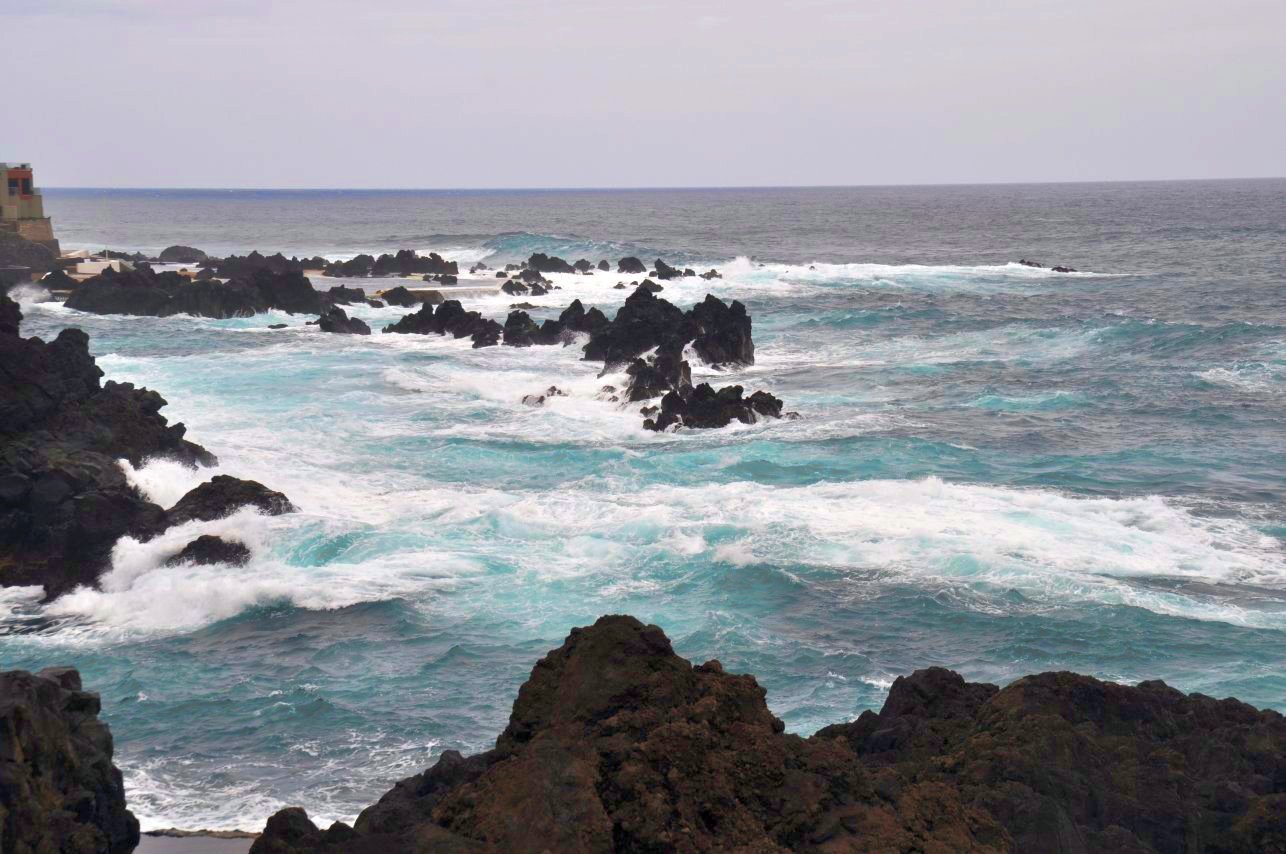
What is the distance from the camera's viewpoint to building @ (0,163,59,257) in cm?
7019

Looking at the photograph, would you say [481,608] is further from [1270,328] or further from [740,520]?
[1270,328]

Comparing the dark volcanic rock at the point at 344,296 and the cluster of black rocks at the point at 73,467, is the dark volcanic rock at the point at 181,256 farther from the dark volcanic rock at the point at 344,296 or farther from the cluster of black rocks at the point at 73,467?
the cluster of black rocks at the point at 73,467

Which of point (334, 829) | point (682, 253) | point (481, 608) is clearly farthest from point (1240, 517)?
point (682, 253)

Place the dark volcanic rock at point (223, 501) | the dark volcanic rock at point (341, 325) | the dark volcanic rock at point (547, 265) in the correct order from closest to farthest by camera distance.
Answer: the dark volcanic rock at point (223, 501) < the dark volcanic rock at point (341, 325) < the dark volcanic rock at point (547, 265)

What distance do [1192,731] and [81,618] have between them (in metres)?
15.1

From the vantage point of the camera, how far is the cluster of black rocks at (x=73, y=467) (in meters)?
20.2

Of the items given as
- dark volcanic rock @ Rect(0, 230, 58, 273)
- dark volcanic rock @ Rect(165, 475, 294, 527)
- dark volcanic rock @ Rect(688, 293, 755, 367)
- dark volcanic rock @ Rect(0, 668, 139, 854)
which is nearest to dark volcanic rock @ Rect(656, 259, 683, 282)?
dark volcanic rock @ Rect(688, 293, 755, 367)

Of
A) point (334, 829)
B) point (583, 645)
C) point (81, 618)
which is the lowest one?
point (81, 618)

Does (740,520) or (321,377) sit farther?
(321,377)

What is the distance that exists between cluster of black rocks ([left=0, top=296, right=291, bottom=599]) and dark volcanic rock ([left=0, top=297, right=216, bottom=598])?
18mm

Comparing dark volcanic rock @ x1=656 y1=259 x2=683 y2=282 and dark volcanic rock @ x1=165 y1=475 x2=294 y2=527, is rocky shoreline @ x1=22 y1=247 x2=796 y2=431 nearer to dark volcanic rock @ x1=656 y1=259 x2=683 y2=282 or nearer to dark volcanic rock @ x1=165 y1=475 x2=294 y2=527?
dark volcanic rock @ x1=656 y1=259 x2=683 y2=282

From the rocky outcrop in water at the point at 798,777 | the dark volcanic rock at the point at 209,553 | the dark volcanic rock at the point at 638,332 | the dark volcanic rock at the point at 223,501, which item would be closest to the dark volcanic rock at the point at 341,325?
the dark volcanic rock at the point at 638,332

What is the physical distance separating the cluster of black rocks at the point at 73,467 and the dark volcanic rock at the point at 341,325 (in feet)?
77.9

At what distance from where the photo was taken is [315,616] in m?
19.0
